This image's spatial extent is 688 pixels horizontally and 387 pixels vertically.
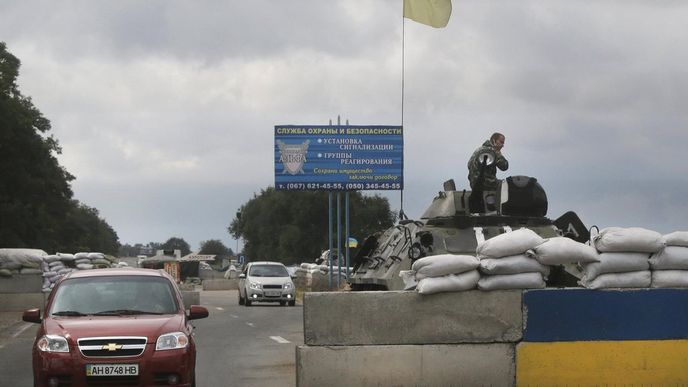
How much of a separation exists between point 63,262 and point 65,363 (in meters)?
29.6

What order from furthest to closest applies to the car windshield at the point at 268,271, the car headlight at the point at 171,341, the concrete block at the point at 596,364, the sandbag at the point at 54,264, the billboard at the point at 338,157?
the billboard at the point at 338,157
the car windshield at the point at 268,271
the sandbag at the point at 54,264
the car headlight at the point at 171,341
the concrete block at the point at 596,364

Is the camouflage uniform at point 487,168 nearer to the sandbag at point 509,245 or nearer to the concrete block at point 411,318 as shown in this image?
the sandbag at point 509,245

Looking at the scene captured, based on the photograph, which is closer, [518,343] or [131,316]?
[518,343]

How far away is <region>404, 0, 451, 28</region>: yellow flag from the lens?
22172mm

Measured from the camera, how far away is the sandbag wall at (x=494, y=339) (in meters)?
11.5

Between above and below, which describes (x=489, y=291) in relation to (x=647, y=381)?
above

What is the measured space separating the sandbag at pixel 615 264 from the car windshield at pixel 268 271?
3230 centimetres

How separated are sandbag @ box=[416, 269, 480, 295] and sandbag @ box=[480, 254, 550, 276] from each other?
13 centimetres

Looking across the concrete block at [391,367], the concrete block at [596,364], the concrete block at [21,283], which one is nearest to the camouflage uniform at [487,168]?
the concrete block at [596,364]

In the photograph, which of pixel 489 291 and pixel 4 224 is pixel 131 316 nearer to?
pixel 489 291

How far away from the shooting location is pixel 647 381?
11.7 metres

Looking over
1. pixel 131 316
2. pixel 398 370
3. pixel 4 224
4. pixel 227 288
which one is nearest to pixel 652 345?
pixel 398 370

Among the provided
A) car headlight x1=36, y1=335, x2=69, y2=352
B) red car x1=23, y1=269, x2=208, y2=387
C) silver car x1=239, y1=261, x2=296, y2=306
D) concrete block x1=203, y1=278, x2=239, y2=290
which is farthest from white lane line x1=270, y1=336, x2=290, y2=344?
concrete block x1=203, y1=278, x2=239, y2=290

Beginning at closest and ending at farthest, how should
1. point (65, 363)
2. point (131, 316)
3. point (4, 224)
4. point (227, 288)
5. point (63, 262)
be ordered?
1. point (65, 363)
2. point (131, 316)
3. point (63, 262)
4. point (4, 224)
5. point (227, 288)
